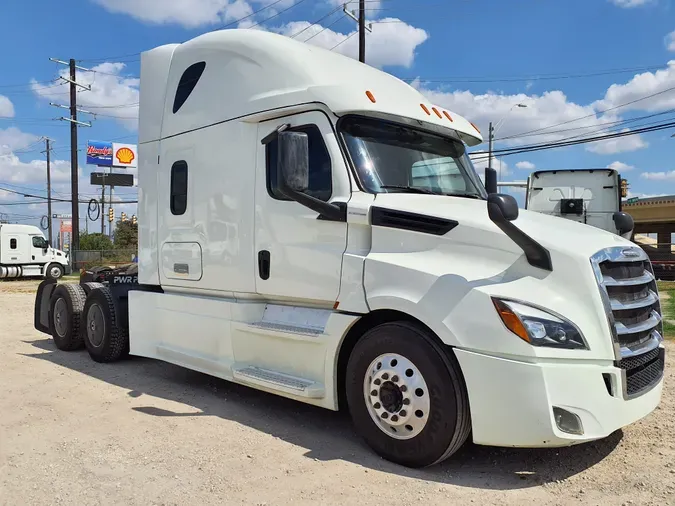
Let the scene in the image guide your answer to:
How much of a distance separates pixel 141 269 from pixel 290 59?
3027 mm

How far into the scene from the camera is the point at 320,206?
441 centimetres

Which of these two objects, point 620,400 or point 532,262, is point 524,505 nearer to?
point 620,400

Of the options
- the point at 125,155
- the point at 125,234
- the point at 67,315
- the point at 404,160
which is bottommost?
the point at 67,315

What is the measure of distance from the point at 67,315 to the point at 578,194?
12.5 meters

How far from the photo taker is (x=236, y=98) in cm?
532

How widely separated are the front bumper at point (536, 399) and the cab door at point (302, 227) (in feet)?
4.40

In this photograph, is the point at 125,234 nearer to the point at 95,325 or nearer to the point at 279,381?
the point at 95,325

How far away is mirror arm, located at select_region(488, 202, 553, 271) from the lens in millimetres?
3521

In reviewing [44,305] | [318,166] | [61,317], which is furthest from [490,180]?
[44,305]

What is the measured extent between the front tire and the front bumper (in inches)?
5.1

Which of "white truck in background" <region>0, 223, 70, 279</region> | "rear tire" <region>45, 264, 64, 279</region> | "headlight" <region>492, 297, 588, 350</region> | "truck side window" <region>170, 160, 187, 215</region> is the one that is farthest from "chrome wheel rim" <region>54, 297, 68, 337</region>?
"rear tire" <region>45, 264, 64, 279</region>

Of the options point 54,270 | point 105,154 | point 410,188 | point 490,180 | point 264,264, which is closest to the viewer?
point 410,188

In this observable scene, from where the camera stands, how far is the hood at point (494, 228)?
3738 millimetres

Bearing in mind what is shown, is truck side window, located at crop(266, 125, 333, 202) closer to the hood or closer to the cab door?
the cab door
